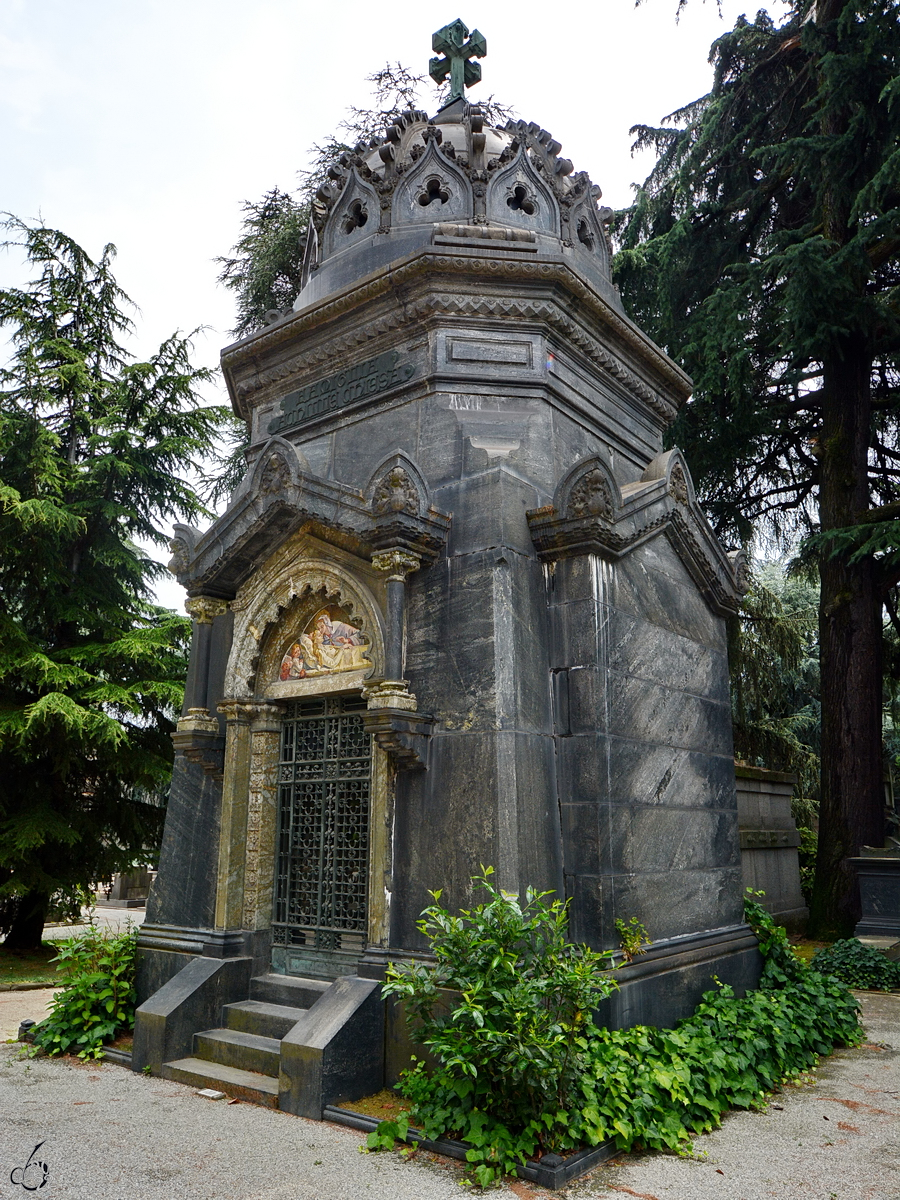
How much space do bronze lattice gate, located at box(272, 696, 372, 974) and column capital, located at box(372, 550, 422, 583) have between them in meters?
1.11

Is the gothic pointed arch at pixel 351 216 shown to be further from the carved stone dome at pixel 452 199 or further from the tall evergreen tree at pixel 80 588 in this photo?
the tall evergreen tree at pixel 80 588

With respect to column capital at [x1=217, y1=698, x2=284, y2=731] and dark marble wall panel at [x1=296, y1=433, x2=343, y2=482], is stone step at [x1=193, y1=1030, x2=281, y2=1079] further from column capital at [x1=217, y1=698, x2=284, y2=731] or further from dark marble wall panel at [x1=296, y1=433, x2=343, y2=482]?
dark marble wall panel at [x1=296, y1=433, x2=343, y2=482]

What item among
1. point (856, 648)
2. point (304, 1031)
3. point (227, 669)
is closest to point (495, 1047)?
point (304, 1031)

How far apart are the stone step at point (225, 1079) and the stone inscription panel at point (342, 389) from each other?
5.11m

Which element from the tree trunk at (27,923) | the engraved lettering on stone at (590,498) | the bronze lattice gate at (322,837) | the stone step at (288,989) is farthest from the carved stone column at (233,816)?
the tree trunk at (27,923)

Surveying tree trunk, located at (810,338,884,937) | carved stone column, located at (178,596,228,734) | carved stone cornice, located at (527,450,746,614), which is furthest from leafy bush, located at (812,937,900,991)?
carved stone column, located at (178,596,228,734)

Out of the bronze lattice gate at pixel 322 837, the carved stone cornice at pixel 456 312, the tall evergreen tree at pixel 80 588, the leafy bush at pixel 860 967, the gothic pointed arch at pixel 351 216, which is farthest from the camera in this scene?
the tall evergreen tree at pixel 80 588

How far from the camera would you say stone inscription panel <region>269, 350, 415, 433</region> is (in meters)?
7.28

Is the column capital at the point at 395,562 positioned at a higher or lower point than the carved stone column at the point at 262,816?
higher

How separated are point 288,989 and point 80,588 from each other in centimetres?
944

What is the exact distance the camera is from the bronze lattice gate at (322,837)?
21.1 feet

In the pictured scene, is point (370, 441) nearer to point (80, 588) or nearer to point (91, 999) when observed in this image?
point (91, 999)

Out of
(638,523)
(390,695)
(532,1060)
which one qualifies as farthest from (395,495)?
(532,1060)

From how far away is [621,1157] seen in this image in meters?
4.67
